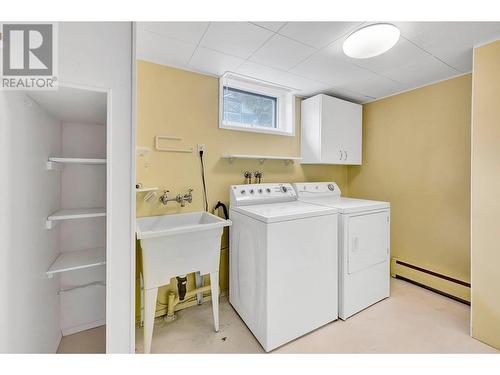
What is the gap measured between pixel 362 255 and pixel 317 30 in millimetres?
1796

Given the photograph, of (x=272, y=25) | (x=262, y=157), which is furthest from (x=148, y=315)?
(x=272, y=25)

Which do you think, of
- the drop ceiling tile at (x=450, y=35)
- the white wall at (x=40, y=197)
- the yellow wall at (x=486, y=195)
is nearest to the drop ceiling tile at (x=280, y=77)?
the drop ceiling tile at (x=450, y=35)

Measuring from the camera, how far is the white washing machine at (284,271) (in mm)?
1521

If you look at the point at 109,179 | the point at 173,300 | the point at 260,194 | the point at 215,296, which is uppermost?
the point at 109,179

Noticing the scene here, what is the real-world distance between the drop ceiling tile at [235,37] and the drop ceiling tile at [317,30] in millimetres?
144

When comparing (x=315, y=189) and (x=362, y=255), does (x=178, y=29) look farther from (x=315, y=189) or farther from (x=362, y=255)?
(x=362, y=255)

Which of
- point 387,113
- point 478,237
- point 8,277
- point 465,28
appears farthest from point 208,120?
point 478,237

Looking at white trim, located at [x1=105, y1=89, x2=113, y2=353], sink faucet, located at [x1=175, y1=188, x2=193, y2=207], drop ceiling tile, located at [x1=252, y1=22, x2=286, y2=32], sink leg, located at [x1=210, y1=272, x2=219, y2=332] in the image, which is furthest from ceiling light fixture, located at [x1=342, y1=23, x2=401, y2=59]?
sink leg, located at [x1=210, y1=272, x2=219, y2=332]

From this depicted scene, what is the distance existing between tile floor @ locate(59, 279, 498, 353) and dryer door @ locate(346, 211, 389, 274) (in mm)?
449

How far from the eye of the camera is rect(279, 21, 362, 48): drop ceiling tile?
1363 mm

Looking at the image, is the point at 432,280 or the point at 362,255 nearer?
the point at 362,255

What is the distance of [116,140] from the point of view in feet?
3.34

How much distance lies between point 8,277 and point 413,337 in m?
2.51

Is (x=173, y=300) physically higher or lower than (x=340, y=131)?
lower
